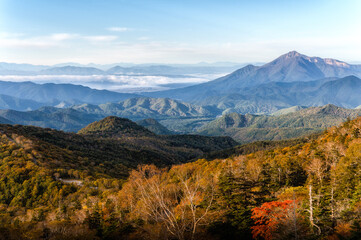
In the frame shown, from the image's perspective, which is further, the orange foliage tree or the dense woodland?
the orange foliage tree

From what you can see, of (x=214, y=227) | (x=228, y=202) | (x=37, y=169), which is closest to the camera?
(x=214, y=227)

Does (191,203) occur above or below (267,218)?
above

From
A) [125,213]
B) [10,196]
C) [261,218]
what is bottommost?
[10,196]

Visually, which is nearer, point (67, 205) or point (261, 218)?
point (261, 218)

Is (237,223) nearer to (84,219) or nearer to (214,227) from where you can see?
(214,227)

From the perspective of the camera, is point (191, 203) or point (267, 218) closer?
point (191, 203)

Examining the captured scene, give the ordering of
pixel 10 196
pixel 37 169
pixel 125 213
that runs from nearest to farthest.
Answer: pixel 125 213
pixel 10 196
pixel 37 169

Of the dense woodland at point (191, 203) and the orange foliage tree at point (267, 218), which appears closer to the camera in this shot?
the dense woodland at point (191, 203)

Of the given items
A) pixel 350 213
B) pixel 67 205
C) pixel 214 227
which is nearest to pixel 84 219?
pixel 67 205
